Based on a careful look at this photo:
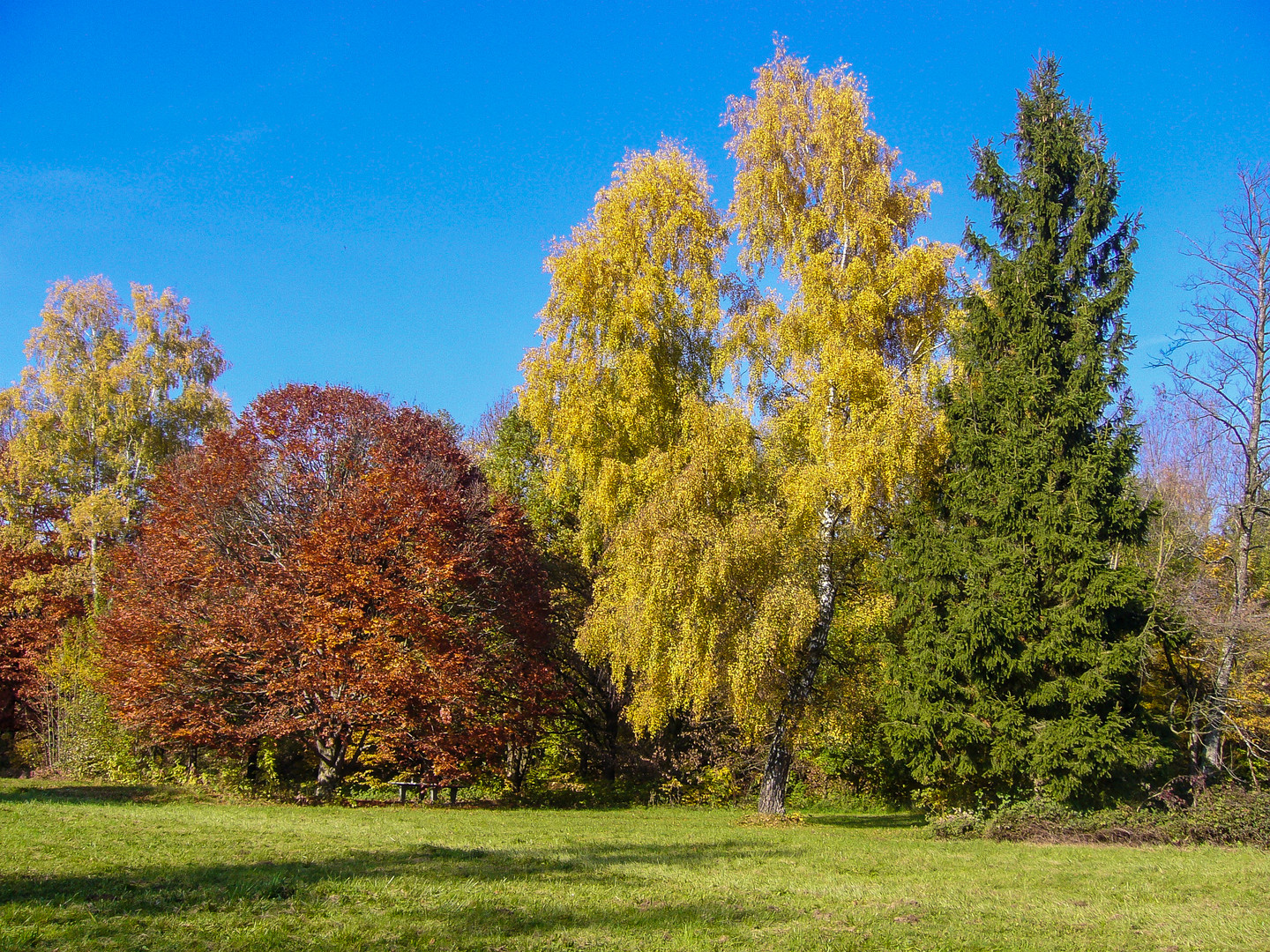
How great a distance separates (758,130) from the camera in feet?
61.6

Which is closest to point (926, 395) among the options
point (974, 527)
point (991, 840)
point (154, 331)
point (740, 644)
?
point (974, 527)

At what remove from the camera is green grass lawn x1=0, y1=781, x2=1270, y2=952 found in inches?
235

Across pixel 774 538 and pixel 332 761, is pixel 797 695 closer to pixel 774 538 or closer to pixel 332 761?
pixel 774 538

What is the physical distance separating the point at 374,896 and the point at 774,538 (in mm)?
10239

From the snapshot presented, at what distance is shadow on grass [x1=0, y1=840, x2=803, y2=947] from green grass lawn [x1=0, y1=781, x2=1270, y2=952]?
0.09 ft

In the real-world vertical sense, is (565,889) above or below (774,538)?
below

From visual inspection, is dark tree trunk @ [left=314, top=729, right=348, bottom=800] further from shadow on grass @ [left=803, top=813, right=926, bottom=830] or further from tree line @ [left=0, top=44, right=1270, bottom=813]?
shadow on grass @ [left=803, top=813, right=926, bottom=830]

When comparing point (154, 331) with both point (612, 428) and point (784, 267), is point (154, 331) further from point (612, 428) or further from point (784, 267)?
point (784, 267)

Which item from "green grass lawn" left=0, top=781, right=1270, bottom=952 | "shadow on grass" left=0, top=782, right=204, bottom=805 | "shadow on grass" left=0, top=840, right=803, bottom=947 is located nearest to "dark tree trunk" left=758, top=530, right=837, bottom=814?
"green grass lawn" left=0, top=781, right=1270, bottom=952

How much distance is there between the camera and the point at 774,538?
15711 millimetres

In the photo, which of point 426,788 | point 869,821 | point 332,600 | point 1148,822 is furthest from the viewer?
point 426,788

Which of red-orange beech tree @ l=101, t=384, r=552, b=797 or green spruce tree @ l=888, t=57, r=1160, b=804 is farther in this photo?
red-orange beech tree @ l=101, t=384, r=552, b=797

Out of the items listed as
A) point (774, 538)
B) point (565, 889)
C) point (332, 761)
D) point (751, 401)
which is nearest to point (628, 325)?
point (751, 401)

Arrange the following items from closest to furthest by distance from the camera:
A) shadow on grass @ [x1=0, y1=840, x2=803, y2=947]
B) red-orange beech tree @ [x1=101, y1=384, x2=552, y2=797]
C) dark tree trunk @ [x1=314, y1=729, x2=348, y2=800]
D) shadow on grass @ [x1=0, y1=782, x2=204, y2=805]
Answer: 1. shadow on grass @ [x1=0, y1=840, x2=803, y2=947]
2. shadow on grass @ [x1=0, y1=782, x2=204, y2=805]
3. red-orange beech tree @ [x1=101, y1=384, x2=552, y2=797]
4. dark tree trunk @ [x1=314, y1=729, x2=348, y2=800]
